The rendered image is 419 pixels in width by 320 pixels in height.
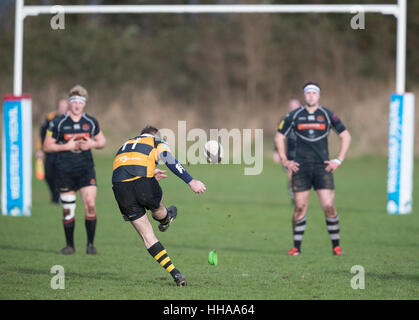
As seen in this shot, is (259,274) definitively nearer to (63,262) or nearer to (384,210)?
(63,262)

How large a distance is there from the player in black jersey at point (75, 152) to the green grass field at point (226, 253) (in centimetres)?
70

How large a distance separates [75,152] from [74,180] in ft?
1.38

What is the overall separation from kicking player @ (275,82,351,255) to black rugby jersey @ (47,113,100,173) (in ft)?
9.65

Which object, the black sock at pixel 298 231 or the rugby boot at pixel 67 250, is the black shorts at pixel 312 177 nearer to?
the black sock at pixel 298 231

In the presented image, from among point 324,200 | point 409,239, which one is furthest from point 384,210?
point 324,200

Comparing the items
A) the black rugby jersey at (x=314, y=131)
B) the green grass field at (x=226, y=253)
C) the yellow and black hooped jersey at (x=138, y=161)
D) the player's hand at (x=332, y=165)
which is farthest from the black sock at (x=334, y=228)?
the yellow and black hooped jersey at (x=138, y=161)

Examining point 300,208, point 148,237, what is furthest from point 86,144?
point 300,208

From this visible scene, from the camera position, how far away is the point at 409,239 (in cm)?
1223

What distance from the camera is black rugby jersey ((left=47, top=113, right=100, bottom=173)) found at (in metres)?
10.7

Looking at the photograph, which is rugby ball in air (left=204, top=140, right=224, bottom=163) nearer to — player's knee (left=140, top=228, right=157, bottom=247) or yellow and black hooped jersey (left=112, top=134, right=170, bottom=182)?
yellow and black hooped jersey (left=112, top=134, right=170, bottom=182)

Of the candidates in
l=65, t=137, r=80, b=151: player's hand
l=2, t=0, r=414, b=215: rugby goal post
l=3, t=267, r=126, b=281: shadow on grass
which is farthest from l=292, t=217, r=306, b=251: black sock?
l=2, t=0, r=414, b=215: rugby goal post

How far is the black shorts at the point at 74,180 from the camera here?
35.0ft

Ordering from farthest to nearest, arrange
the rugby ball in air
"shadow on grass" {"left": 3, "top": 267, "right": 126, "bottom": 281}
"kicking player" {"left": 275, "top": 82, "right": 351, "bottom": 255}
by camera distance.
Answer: "kicking player" {"left": 275, "top": 82, "right": 351, "bottom": 255}, "shadow on grass" {"left": 3, "top": 267, "right": 126, "bottom": 281}, the rugby ball in air
